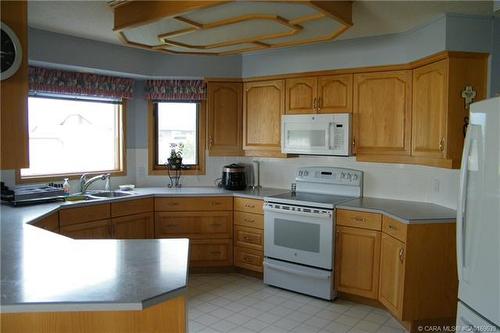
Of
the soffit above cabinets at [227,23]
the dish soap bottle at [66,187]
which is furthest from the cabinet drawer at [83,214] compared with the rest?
the soffit above cabinets at [227,23]

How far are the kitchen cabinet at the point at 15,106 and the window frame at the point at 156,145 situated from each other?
2813 millimetres

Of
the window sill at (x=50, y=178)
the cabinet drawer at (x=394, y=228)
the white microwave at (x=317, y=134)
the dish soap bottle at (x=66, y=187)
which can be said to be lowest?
the cabinet drawer at (x=394, y=228)

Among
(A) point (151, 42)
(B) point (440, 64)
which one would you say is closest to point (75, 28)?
(A) point (151, 42)

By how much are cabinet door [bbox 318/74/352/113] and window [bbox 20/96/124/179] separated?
2.23 m

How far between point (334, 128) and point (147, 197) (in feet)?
6.35

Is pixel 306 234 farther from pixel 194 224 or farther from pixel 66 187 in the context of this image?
pixel 66 187

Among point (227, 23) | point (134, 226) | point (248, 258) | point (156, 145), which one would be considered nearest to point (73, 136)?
point (156, 145)

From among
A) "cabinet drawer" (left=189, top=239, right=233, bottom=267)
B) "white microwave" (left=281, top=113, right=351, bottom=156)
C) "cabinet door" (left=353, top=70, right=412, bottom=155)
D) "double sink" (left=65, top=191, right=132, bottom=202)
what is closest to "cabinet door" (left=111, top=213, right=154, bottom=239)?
"double sink" (left=65, top=191, right=132, bottom=202)

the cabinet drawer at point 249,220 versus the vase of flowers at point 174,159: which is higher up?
the vase of flowers at point 174,159

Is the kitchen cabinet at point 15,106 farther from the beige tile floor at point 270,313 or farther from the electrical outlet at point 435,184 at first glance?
the electrical outlet at point 435,184

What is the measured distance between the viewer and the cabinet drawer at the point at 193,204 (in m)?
4.08

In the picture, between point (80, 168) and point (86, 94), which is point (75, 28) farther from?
point (80, 168)

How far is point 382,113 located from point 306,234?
1268mm

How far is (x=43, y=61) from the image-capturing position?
3559mm
